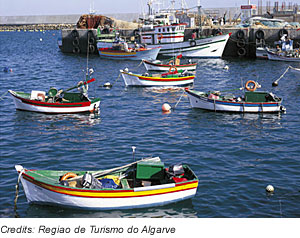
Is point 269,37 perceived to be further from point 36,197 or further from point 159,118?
point 36,197

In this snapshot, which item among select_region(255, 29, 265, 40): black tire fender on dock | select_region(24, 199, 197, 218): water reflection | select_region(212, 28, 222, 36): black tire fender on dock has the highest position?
select_region(212, 28, 222, 36): black tire fender on dock

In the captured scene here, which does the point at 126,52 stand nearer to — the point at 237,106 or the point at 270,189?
the point at 237,106

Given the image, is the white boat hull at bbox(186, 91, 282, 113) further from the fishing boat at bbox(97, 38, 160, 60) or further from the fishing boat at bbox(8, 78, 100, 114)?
the fishing boat at bbox(97, 38, 160, 60)

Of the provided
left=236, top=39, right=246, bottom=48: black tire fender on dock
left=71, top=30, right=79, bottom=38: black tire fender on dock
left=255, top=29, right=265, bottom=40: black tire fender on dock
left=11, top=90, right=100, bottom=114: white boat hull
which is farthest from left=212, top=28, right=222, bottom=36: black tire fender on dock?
left=11, top=90, right=100, bottom=114: white boat hull

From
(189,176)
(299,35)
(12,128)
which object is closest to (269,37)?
A: (299,35)

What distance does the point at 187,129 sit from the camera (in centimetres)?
2427

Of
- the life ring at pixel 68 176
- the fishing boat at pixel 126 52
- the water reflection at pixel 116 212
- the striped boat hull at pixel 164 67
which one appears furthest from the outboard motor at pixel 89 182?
the fishing boat at pixel 126 52

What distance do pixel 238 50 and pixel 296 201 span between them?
44.1 m

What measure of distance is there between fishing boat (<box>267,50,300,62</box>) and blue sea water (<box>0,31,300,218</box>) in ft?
43.5

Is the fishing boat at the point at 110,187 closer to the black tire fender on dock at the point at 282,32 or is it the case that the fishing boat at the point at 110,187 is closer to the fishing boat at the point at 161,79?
the fishing boat at the point at 161,79

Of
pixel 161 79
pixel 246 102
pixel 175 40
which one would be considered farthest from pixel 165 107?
pixel 175 40

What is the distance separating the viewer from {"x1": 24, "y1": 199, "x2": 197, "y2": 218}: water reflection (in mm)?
14484

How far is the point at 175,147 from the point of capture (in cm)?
2116
